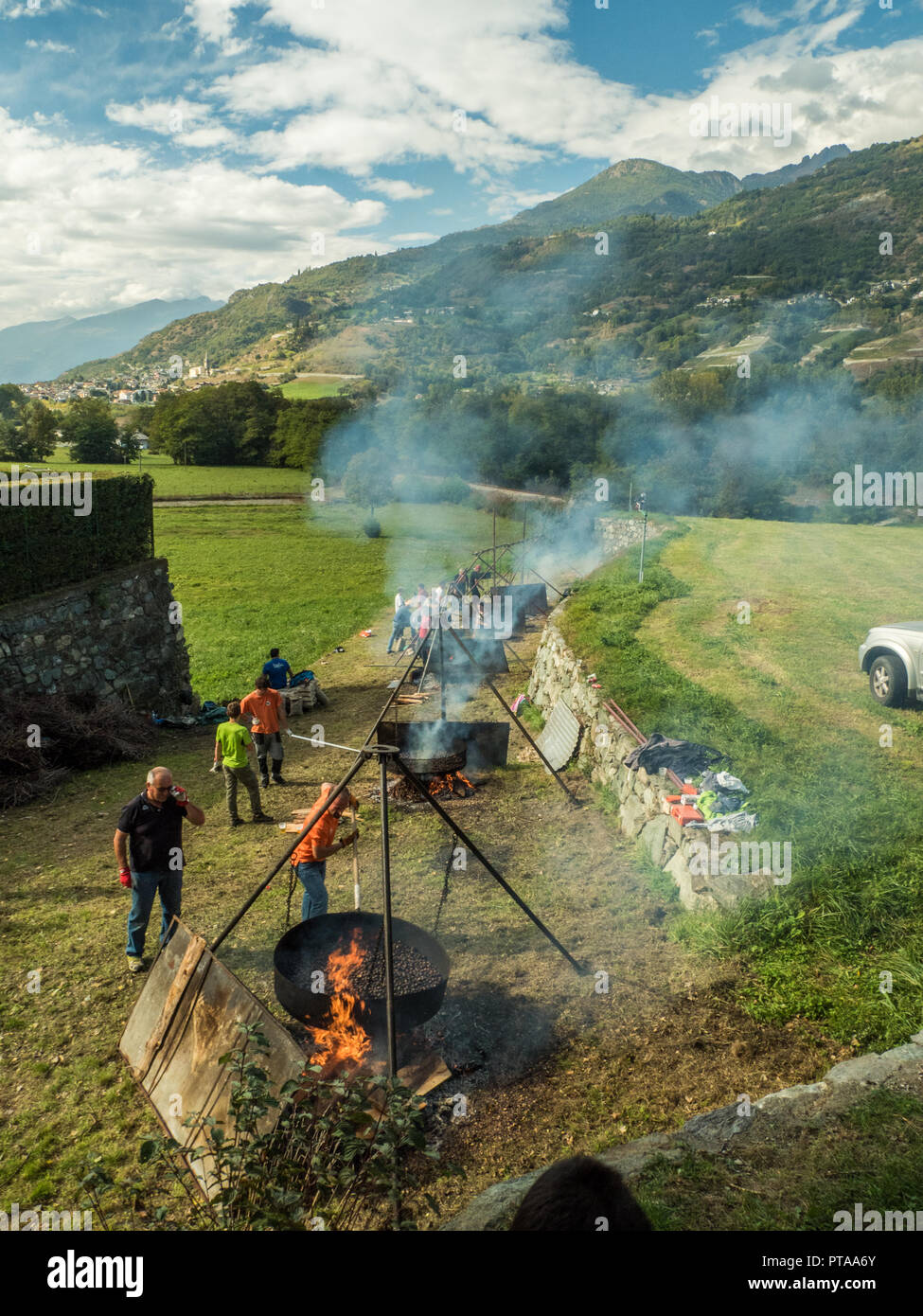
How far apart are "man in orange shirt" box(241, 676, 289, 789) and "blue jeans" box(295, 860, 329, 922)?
4.67 m

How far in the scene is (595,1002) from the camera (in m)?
7.10

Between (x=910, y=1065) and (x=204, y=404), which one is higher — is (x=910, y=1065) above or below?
below

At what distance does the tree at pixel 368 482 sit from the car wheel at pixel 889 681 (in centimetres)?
3879

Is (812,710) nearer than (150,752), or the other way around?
(812,710)

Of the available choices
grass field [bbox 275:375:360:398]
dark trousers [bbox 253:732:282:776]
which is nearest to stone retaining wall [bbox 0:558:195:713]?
dark trousers [bbox 253:732:282:776]

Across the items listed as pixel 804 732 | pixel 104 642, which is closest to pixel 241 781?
pixel 104 642

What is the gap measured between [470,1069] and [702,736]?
19.3 feet

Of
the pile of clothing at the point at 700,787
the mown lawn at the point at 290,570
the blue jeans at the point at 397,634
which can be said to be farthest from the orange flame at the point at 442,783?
the blue jeans at the point at 397,634

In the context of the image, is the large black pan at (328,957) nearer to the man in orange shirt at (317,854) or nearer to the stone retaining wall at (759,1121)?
the man in orange shirt at (317,854)

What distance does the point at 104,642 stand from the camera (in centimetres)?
1588

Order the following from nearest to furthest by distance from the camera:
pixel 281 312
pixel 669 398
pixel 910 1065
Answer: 1. pixel 910 1065
2. pixel 669 398
3. pixel 281 312

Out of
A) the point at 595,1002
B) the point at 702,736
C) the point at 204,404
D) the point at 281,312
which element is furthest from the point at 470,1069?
the point at 281,312

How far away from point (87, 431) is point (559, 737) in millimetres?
32210

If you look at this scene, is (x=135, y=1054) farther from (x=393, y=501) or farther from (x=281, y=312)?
(x=281, y=312)
